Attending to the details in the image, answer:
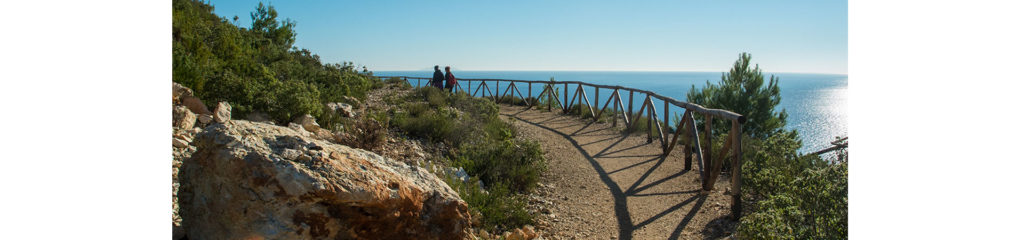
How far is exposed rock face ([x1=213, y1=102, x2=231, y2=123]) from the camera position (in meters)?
4.09

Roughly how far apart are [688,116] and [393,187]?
4.80m

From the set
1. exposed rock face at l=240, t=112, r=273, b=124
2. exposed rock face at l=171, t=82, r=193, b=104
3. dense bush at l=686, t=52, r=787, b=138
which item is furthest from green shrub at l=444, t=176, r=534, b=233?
dense bush at l=686, t=52, r=787, b=138

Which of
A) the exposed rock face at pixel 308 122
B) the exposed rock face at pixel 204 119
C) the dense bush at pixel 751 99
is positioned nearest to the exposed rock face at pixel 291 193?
A: the exposed rock face at pixel 204 119

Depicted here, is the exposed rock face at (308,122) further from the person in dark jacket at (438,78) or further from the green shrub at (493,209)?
the person in dark jacket at (438,78)

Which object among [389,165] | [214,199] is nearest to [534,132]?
[389,165]

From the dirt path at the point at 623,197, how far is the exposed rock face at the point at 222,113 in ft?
9.68

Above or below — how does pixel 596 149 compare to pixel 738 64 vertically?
below

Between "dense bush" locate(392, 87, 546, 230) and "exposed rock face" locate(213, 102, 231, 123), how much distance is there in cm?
208

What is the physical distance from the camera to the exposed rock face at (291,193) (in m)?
2.07

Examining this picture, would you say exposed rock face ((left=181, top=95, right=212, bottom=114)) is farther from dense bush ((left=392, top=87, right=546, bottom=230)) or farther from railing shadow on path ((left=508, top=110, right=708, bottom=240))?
railing shadow on path ((left=508, top=110, right=708, bottom=240))

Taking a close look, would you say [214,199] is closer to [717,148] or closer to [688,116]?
[688,116]

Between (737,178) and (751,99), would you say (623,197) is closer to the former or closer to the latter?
(737,178)

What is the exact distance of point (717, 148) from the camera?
22.0ft

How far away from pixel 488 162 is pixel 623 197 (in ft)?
5.17
